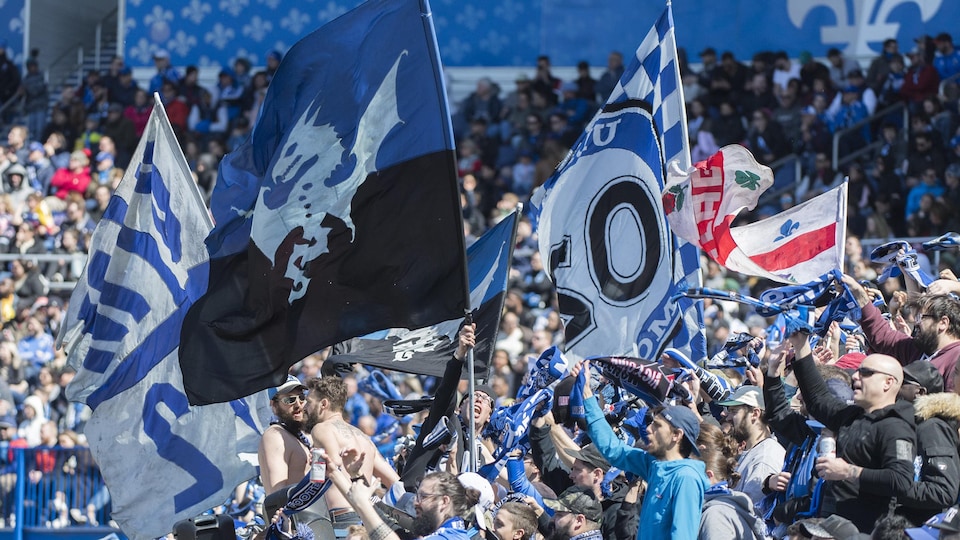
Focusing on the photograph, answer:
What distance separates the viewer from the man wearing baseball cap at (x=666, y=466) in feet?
20.9

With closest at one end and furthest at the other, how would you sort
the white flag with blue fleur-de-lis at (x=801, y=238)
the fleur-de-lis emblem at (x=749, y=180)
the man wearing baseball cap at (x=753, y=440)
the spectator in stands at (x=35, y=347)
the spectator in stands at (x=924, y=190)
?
the man wearing baseball cap at (x=753, y=440) < the fleur-de-lis emblem at (x=749, y=180) < the white flag with blue fleur-de-lis at (x=801, y=238) < the spectator in stands at (x=924, y=190) < the spectator in stands at (x=35, y=347)

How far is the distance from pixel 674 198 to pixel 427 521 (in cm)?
272

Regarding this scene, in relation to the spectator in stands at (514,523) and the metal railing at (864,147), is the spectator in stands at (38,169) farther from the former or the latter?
the spectator in stands at (514,523)

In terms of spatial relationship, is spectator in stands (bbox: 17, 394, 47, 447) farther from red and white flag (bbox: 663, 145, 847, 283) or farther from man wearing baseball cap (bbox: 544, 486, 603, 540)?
man wearing baseball cap (bbox: 544, 486, 603, 540)

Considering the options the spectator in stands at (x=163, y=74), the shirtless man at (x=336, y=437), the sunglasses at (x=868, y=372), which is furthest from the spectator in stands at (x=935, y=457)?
the spectator in stands at (x=163, y=74)

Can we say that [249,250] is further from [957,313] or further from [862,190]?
[862,190]

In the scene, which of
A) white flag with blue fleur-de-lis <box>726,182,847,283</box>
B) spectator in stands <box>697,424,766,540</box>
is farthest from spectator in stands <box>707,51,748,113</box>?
spectator in stands <box>697,424,766,540</box>

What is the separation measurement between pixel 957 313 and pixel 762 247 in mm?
1869

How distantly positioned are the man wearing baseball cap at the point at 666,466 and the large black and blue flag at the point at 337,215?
109cm

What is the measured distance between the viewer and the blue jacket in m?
6.35

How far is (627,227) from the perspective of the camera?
32.6 feet

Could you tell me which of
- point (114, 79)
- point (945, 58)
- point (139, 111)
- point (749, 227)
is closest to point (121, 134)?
point (139, 111)

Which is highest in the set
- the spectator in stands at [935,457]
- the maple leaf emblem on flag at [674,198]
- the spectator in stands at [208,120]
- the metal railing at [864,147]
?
the spectator in stands at [208,120]

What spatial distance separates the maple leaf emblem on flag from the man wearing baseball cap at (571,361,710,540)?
6.98 ft
